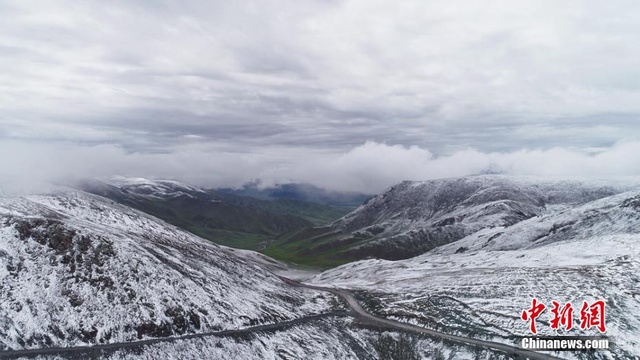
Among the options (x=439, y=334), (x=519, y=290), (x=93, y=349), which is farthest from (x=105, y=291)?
(x=519, y=290)

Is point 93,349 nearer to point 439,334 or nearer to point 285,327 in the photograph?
point 285,327

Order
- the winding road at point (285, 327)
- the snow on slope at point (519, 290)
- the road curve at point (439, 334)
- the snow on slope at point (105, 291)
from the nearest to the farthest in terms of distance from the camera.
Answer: the winding road at point (285, 327) → the snow on slope at point (105, 291) → the road curve at point (439, 334) → the snow on slope at point (519, 290)

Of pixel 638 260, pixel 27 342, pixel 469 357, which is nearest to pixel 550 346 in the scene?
pixel 469 357

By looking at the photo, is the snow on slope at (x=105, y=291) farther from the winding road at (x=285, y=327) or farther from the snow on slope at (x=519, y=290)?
the snow on slope at (x=519, y=290)

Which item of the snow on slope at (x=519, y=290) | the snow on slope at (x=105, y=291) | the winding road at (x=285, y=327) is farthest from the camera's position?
the snow on slope at (x=519, y=290)

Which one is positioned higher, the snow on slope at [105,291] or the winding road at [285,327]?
the snow on slope at [105,291]

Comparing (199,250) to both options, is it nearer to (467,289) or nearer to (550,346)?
(467,289)

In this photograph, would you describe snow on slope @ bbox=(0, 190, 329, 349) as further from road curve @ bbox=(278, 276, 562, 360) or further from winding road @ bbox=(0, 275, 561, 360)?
road curve @ bbox=(278, 276, 562, 360)

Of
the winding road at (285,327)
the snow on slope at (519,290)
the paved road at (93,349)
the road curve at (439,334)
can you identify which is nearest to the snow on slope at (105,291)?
the paved road at (93,349)
